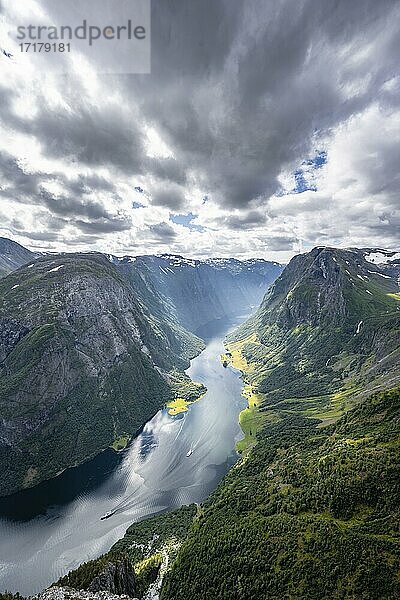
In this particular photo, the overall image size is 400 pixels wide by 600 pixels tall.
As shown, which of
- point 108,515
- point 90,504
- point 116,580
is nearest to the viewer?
point 116,580

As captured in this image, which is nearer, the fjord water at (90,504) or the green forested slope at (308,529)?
the green forested slope at (308,529)

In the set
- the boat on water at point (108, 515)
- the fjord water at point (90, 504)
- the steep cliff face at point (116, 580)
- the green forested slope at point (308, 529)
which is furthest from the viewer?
the boat on water at point (108, 515)

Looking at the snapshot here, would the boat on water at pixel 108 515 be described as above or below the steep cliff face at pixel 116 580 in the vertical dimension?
below

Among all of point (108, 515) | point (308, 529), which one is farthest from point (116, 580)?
point (108, 515)

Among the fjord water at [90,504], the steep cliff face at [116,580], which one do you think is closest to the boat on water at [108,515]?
the fjord water at [90,504]

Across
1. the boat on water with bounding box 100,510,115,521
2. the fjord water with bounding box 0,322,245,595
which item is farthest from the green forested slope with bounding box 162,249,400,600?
the boat on water with bounding box 100,510,115,521

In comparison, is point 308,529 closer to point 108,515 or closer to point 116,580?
point 116,580

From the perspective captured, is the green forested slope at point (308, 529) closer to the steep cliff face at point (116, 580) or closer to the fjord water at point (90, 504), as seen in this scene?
the steep cliff face at point (116, 580)

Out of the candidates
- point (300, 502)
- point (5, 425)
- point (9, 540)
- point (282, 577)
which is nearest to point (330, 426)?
point (300, 502)

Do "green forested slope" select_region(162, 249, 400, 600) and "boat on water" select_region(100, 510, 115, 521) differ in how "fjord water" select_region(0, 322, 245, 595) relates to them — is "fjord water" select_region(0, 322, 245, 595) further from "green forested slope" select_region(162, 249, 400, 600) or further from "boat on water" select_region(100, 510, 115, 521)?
"green forested slope" select_region(162, 249, 400, 600)
